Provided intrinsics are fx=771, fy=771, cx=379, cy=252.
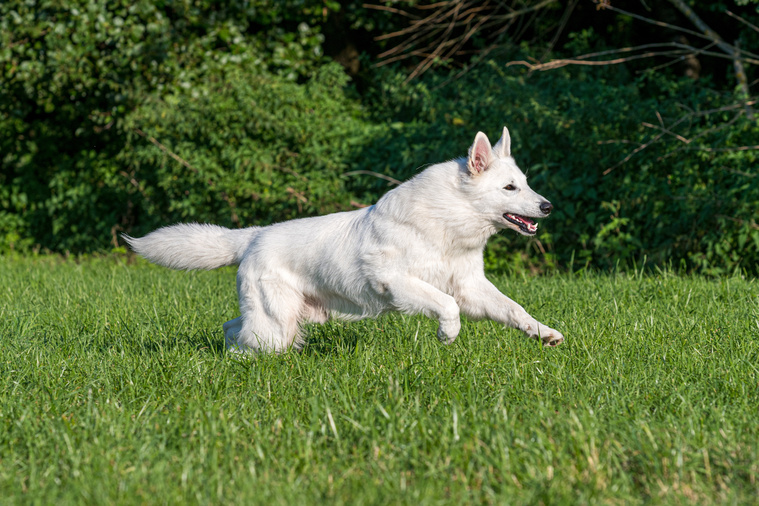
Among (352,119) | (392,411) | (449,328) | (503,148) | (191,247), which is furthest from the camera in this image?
(352,119)

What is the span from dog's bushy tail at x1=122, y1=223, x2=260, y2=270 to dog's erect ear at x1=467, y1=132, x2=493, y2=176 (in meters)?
1.54

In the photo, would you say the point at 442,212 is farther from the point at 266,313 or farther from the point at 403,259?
A: the point at 266,313

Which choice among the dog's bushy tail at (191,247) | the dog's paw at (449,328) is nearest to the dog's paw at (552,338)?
the dog's paw at (449,328)

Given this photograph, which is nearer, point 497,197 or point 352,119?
point 497,197

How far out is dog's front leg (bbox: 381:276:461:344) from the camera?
4.15m

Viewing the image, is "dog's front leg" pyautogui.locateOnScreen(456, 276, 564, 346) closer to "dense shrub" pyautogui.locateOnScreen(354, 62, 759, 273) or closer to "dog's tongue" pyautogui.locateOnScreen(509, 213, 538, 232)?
"dog's tongue" pyautogui.locateOnScreen(509, 213, 538, 232)

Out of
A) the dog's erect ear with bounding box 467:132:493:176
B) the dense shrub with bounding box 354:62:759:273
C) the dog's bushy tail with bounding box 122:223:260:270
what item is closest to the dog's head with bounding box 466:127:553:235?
the dog's erect ear with bounding box 467:132:493:176

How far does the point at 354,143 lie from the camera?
404 inches

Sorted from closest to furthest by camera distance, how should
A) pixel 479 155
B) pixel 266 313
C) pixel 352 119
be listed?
1. pixel 479 155
2. pixel 266 313
3. pixel 352 119

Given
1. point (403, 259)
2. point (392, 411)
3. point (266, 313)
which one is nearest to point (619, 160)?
point (403, 259)

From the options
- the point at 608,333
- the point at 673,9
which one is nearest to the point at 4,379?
the point at 608,333

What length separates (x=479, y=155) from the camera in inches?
177

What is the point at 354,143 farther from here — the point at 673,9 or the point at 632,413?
the point at 632,413

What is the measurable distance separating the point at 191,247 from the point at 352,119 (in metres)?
6.10
